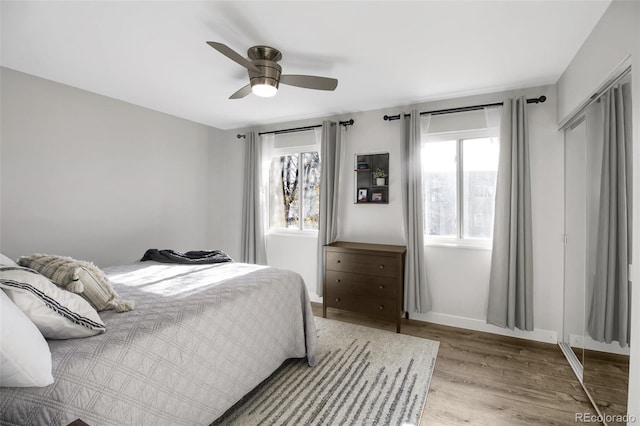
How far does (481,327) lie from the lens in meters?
3.25

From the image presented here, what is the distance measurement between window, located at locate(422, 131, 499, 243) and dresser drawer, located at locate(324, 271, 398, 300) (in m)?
0.76

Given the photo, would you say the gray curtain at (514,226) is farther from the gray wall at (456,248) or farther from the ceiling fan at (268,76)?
the ceiling fan at (268,76)

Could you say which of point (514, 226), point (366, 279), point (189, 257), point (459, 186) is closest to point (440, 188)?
point (459, 186)

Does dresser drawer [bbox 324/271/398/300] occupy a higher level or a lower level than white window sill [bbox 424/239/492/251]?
lower

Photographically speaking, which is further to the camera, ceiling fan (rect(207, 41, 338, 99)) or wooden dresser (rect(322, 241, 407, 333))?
wooden dresser (rect(322, 241, 407, 333))

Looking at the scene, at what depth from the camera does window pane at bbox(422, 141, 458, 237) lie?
11.2 feet

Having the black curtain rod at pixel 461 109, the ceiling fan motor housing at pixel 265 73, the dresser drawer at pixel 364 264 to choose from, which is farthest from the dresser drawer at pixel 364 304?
the ceiling fan motor housing at pixel 265 73

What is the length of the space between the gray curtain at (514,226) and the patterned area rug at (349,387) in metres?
0.87

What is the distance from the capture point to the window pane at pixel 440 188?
11.2 feet

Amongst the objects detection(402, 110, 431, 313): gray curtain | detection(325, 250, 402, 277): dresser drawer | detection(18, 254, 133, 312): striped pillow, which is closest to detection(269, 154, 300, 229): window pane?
detection(325, 250, 402, 277): dresser drawer

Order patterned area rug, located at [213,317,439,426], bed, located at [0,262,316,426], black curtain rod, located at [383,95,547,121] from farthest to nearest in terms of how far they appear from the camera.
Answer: black curtain rod, located at [383,95,547,121], patterned area rug, located at [213,317,439,426], bed, located at [0,262,316,426]

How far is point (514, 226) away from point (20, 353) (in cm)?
349

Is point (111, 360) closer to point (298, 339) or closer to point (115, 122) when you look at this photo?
point (298, 339)

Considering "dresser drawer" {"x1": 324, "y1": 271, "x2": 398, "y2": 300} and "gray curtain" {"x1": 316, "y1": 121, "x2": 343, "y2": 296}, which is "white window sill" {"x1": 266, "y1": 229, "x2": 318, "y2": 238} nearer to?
Result: "gray curtain" {"x1": 316, "y1": 121, "x2": 343, "y2": 296}
